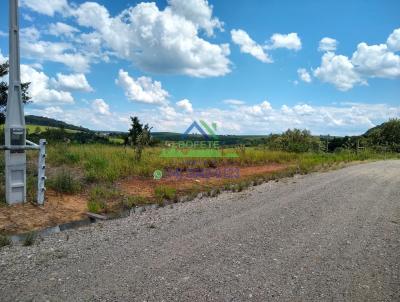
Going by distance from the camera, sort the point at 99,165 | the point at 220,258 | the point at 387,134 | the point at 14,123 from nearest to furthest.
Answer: the point at 220,258 < the point at 14,123 < the point at 99,165 < the point at 387,134

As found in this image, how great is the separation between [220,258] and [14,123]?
16.2ft

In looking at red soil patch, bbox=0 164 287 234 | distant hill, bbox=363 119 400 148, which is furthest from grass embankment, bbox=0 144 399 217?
distant hill, bbox=363 119 400 148

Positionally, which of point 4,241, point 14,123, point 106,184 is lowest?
point 4,241

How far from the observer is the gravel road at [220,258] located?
3760 millimetres

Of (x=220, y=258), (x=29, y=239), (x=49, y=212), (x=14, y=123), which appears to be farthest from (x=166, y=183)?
(x=220, y=258)

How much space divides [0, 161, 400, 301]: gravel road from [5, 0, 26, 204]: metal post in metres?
1.94

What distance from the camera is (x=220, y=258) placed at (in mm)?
4695

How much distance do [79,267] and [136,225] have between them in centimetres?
219

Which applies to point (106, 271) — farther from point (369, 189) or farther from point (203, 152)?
point (203, 152)

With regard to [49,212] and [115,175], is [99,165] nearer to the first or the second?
[115,175]

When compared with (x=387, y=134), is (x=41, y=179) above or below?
below

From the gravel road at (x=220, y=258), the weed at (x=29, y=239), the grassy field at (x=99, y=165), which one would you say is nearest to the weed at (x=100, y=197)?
the grassy field at (x=99, y=165)

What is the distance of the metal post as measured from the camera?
7270 millimetres

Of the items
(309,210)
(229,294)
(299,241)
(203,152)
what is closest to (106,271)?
(229,294)
